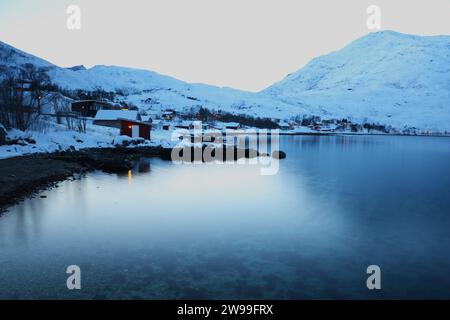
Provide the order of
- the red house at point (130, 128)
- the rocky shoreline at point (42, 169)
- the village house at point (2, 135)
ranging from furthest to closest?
the red house at point (130, 128), the village house at point (2, 135), the rocky shoreline at point (42, 169)

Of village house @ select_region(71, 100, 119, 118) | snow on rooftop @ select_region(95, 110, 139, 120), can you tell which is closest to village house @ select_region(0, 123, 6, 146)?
snow on rooftop @ select_region(95, 110, 139, 120)

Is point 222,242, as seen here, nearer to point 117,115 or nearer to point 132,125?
point 132,125

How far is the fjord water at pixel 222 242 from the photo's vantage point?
29.5 ft

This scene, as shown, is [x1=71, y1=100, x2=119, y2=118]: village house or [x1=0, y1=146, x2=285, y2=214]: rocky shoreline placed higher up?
[x1=71, y1=100, x2=119, y2=118]: village house

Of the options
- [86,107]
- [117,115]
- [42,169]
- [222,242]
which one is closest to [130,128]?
[117,115]

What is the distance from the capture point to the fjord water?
8.99 m

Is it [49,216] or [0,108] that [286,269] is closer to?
[49,216]

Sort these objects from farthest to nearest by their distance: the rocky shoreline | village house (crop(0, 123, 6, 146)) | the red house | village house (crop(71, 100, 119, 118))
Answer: village house (crop(71, 100, 119, 118)) < the red house < village house (crop(0, 123, 6, 146)) < the rocky shoreline

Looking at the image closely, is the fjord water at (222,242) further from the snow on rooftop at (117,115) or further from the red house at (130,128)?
the snow on rooftop at (117,115)

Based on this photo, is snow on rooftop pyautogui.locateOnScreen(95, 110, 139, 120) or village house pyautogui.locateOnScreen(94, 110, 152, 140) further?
snow on rooftop pyautogui.locateOnScreen(95, 110, 139, 120)

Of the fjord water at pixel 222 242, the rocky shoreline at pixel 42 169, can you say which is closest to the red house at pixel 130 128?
the rocky shoreline at pixel 42 169

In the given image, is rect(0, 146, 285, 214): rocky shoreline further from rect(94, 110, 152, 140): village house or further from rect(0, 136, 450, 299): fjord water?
rect(94, 110, 152, 140): village house

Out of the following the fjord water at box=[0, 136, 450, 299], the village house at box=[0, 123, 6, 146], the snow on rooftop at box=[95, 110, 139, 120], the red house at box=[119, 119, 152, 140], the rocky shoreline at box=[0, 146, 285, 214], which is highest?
the snow on rooftop at box=[95, 110, 139, 120]
